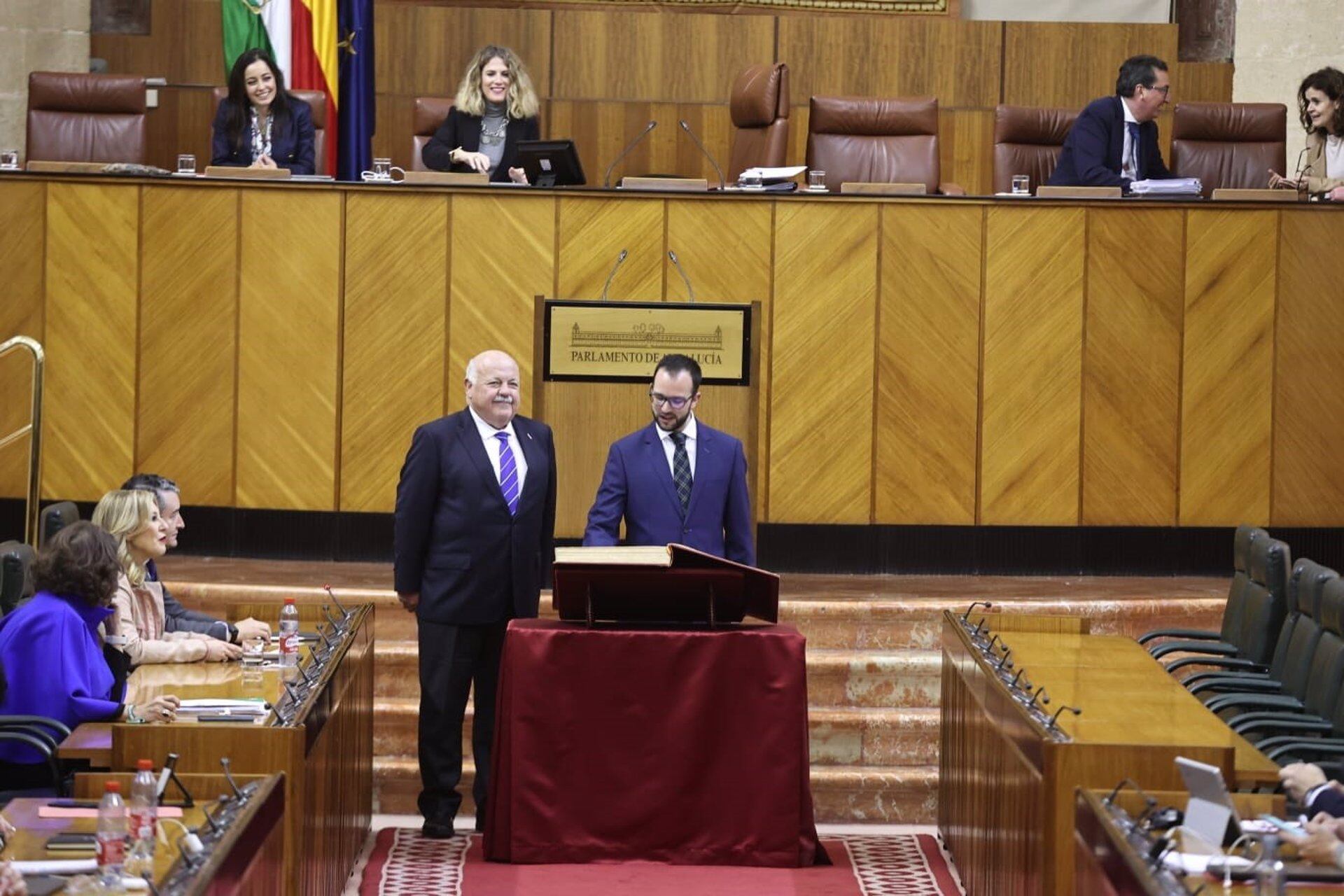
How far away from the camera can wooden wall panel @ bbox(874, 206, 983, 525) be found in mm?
8727

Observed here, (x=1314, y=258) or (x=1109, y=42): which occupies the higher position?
(x=1109, y=42)

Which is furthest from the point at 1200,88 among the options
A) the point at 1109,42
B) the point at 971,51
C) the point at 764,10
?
the point at 764,10

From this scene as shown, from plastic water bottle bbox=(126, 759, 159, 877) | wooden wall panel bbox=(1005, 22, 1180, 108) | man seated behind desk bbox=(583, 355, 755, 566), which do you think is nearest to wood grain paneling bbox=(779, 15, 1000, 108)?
wooden wall panel bbox=(1005, 22, 1180, 108)

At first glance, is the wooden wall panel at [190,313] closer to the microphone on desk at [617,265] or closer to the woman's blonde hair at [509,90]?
the woman's blonde hair at [509,90]

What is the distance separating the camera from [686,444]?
678cm

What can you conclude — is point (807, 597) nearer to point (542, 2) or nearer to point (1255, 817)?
point (1255, 817)

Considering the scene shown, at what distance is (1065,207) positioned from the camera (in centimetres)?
874

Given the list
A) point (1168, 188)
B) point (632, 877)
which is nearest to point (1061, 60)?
point (1168, 188)

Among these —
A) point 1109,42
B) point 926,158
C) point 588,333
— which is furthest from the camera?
point 1109,42

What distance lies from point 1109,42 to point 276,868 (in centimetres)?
850

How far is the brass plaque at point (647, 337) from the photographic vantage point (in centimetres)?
761

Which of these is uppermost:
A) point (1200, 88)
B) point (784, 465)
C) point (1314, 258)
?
point (1200, 88)

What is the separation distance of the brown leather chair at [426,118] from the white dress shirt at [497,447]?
3399mm

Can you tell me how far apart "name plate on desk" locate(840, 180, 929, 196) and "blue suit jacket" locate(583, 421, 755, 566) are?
229 cm
